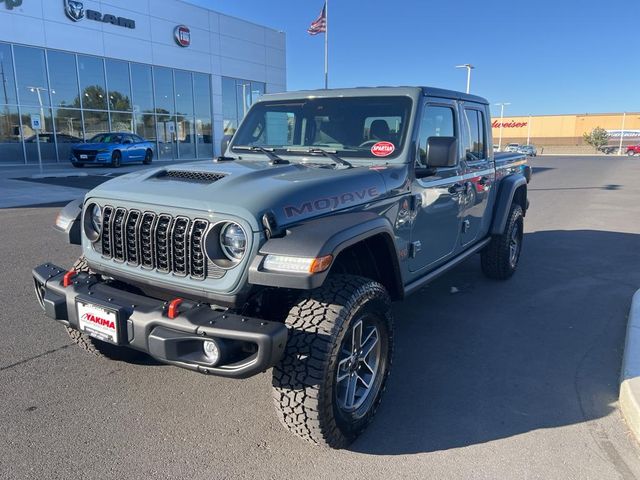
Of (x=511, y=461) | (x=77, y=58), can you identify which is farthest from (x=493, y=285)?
(x=77, y=58)

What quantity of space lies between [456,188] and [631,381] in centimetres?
190

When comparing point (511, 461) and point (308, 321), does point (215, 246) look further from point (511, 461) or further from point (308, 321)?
point (511, 461)

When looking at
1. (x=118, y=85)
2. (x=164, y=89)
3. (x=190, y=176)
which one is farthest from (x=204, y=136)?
(x=190, y=176)

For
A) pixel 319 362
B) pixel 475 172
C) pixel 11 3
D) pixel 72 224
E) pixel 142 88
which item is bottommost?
pixel 319 362

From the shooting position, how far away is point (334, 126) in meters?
3.95

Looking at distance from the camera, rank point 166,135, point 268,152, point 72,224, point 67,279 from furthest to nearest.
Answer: point 166,135, point 268,152, point 72,224, point 67,279

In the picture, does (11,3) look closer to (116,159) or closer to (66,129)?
(66,129)

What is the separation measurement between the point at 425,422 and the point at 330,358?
915 mm

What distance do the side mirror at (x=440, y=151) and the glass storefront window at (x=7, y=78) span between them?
2231 centimetres

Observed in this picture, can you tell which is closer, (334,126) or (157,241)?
(157,241)

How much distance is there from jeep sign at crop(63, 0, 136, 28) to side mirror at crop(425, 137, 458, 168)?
23.6 m

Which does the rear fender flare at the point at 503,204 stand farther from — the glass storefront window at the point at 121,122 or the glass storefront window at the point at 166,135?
the glass storefront window at the point at 166,135

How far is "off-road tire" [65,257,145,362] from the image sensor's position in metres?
3.38

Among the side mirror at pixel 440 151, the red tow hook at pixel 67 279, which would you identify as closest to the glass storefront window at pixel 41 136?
the red tow hook at pixel 67 279
